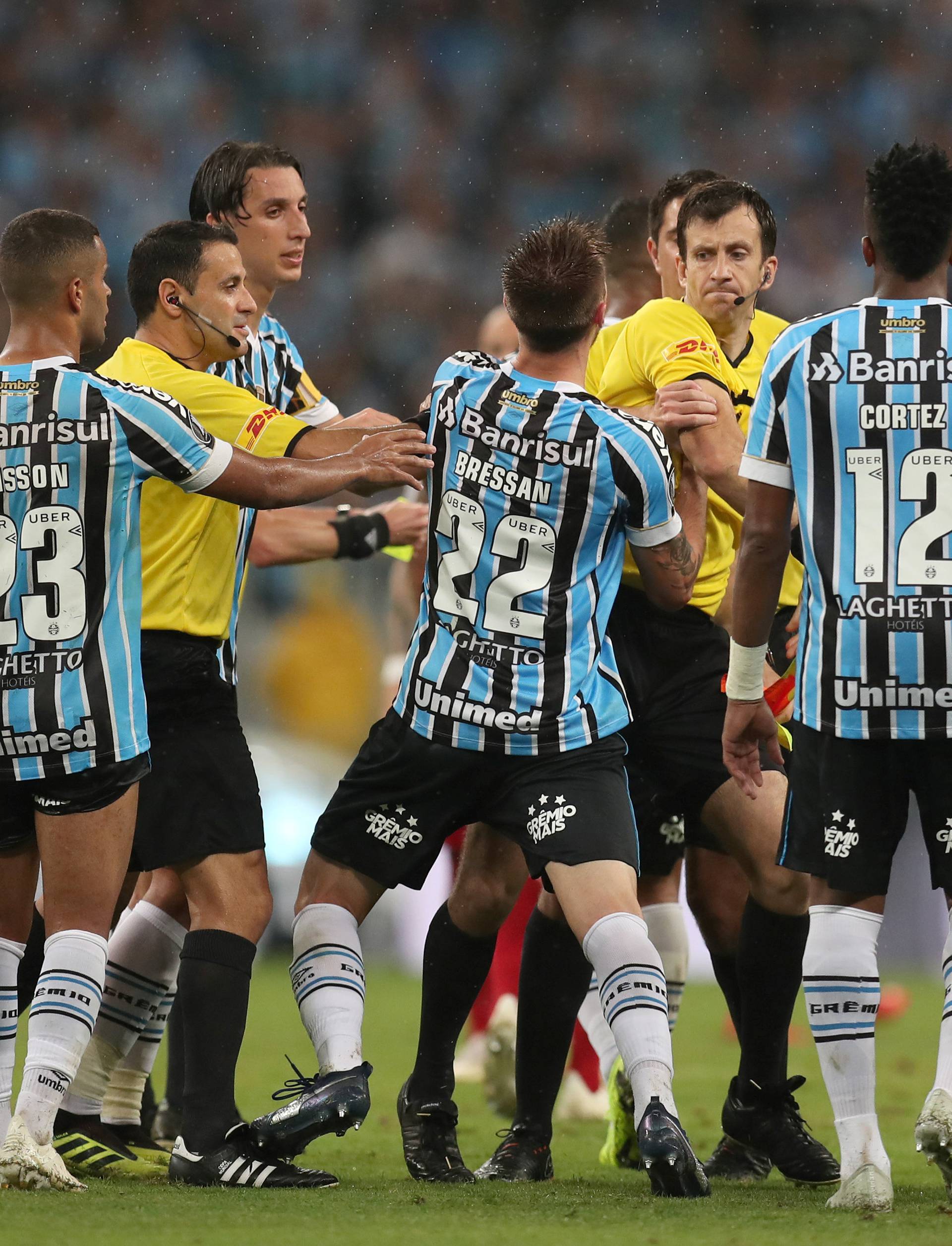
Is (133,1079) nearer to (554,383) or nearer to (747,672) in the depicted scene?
(747,672)

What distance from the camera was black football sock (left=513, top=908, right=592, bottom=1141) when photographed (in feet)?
13.1

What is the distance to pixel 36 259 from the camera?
3.67 metres

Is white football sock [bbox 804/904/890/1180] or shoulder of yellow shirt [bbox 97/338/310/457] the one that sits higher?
shoulder of yellow shirt [bbox 97/338/310/457]

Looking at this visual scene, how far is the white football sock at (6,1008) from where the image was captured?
3.62m

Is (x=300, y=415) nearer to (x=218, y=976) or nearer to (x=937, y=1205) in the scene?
(x=218, y=976)

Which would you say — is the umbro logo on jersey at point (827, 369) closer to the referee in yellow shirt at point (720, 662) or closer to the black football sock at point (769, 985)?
the referee in yellow shirt at point (720, 662)

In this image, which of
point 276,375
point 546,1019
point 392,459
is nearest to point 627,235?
point 276,375

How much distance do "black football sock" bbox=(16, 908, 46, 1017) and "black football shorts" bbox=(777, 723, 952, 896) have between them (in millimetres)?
1783

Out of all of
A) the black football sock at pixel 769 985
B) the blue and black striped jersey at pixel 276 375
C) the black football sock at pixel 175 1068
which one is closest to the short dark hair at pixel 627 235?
the blue and black striped jersey at pixel 276 375

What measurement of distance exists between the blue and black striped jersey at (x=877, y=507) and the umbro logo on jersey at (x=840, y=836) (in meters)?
0.16

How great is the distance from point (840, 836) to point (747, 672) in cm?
43

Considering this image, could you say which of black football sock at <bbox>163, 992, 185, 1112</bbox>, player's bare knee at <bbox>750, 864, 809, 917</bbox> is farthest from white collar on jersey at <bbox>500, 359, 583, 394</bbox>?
black football sock at <bbox>163, 992, 185, 1112</bbox>

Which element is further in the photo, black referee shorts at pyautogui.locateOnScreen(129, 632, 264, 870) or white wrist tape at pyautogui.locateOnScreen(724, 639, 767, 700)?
black referee shorts at pyautogui.locateOnScreen(129, 632, 264, 870)

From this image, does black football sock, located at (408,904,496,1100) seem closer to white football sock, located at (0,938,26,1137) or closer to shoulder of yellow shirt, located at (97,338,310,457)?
white football sock, located at (0,938,26,1137)
